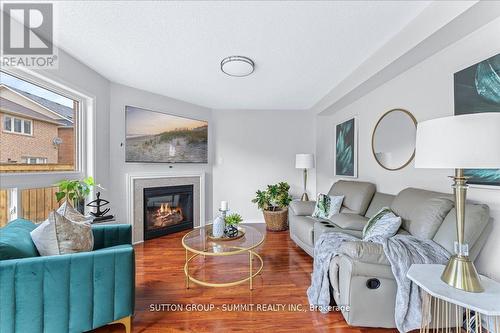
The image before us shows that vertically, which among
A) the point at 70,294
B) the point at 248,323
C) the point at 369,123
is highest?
the point at 369,123

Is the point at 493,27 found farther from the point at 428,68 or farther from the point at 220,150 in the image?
the point at 220,150

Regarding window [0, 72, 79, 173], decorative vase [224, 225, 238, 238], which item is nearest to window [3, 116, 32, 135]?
window [0, 72, 79, 173]

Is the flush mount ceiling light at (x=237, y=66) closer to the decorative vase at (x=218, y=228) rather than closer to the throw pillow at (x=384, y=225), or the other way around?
the decorative vase at (x=218, y=228)

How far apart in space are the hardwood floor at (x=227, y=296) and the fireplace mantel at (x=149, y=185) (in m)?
0.54

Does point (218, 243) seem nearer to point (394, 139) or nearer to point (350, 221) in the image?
point (350, 221)

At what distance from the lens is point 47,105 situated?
220 centimetres

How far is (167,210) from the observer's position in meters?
3.70

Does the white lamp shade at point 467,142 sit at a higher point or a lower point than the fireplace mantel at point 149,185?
higher

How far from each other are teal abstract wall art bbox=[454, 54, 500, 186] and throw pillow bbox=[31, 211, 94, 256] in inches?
117

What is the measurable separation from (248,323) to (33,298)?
136 centimetres

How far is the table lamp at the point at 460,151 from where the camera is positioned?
39.6 inches

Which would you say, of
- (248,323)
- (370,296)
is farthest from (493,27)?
(248,323)

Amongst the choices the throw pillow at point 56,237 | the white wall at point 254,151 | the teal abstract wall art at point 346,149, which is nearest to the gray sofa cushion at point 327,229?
the teal abstract wall art at point 346,149

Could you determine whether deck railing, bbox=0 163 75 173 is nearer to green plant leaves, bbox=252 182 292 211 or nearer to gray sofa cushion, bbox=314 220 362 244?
green plant leaves, bbox=252 182 292 211
